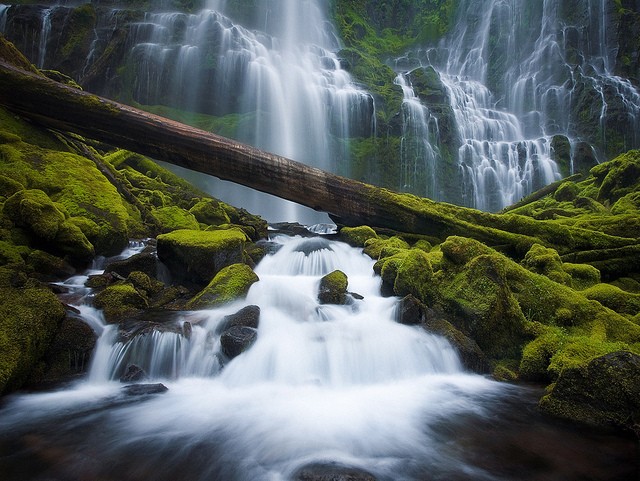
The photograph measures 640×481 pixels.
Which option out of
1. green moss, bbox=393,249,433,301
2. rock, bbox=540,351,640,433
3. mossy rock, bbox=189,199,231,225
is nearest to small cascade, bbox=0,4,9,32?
mossy rock, bbox=189,199,231,225

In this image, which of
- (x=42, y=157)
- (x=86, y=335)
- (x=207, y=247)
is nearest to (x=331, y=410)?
(x=86, y=335)

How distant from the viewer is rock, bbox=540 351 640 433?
10.8 ft

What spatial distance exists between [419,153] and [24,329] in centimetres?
2514

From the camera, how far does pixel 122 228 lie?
830 centimetres

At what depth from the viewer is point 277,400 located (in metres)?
4.47

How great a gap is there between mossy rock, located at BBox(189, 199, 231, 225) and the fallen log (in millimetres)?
2916

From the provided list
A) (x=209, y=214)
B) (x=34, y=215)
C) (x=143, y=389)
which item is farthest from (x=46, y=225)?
(x=209, y=214)

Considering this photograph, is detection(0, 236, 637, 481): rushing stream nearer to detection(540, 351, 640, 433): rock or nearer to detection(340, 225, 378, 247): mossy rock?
detection(540, 351, 640, 433): rock

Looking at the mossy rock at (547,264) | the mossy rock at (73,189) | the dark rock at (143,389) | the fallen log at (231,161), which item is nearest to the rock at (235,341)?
the dark rock at (143,389)

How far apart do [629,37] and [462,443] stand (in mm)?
37605

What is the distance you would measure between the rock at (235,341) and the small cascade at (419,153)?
72.5ft

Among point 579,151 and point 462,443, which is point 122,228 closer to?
point 462,443

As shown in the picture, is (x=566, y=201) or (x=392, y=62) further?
(x=392, y=62)

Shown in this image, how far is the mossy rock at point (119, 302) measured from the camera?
5637mm
